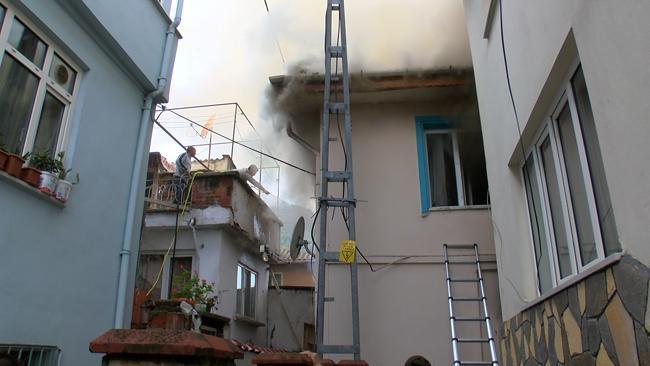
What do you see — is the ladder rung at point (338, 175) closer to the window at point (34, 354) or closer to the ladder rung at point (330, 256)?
the ladder rung at point (330, 256)

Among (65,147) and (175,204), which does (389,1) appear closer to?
(65,147)

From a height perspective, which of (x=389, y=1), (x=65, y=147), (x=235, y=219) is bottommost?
(x=65, y=147)

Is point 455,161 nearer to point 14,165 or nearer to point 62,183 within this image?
point 62,183

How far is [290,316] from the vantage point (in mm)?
13320

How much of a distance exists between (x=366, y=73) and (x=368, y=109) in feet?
2.23

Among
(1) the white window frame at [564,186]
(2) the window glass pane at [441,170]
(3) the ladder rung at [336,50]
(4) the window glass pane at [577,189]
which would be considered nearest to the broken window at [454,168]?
(2) the window glass pane at [441,170]

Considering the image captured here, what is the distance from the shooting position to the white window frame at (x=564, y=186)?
108 inches

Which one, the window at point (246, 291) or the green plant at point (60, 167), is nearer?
the green plant at point (60, 167)

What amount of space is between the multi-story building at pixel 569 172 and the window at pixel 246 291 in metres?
7.53

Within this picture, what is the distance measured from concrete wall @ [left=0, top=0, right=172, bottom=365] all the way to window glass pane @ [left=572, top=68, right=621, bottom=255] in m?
4.09

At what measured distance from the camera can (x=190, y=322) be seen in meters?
8.16

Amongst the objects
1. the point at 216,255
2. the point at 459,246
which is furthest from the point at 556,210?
the point at 216,255

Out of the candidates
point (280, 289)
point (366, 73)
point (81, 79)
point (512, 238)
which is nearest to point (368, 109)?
point (366, 73)

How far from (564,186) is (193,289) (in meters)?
7.35
